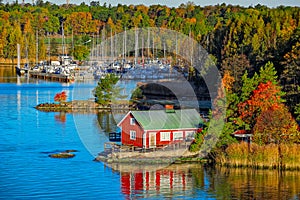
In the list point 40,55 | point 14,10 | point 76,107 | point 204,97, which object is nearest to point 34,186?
point 76,107

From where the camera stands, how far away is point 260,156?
1380 inches

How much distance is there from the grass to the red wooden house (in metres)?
3.17

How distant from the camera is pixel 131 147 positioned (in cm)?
3709

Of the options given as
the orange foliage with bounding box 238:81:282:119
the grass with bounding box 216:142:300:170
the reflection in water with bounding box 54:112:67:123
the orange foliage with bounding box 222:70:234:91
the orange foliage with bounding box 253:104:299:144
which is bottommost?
the grass with bounding box 216:142:300:170

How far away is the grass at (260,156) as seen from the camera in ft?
114

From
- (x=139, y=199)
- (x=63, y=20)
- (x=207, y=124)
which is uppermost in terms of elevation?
(x=63, y=20)

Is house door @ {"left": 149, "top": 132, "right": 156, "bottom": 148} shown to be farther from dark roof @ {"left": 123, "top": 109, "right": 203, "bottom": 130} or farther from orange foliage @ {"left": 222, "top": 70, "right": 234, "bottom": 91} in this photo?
orange foliage @ {"left": 222, "top": 70, "right": 234, "bottom": 91}

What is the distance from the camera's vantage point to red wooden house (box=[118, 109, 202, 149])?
37.3 m

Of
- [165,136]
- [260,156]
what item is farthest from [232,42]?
[260,156]

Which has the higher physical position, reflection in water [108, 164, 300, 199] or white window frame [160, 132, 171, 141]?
white window frame [160, 132, 171, 141]

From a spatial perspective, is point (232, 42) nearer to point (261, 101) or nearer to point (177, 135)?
point (261, 101)

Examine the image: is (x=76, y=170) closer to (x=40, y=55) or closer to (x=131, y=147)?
(x=131, y=147)

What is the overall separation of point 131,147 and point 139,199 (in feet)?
22.2

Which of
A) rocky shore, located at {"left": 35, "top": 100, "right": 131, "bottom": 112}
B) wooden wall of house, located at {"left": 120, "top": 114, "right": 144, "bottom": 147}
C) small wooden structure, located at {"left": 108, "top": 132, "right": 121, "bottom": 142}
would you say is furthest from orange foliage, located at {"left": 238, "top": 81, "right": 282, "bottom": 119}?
rocky shore, located at {"left": 35, "top": 100, "right": 131, "bottom": 112}
